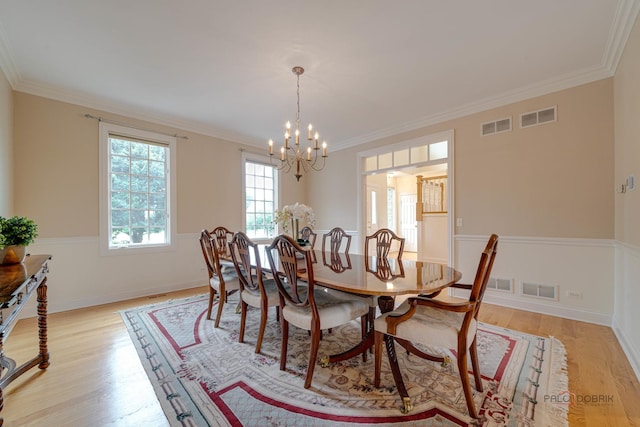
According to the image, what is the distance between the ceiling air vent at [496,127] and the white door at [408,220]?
15.8 feet

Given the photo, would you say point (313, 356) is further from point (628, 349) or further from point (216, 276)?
point (628, 349)

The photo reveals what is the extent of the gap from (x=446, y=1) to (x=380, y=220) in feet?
18.5

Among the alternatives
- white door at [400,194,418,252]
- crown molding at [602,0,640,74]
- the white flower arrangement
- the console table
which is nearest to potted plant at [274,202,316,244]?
the white flower arrangement

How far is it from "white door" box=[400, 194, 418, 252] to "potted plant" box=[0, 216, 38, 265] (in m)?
8.08

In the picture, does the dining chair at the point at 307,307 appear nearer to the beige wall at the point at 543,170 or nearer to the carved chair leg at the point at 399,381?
the carved chair leg at the point at 399,381

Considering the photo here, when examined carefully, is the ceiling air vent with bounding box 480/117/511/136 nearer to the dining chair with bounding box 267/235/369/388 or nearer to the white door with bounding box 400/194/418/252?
the dining chair with bounding box 267/235/369/388

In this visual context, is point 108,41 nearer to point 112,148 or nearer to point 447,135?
point 112,148

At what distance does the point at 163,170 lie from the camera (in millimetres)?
4074

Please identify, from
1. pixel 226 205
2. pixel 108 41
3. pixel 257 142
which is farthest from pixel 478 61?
pixel 226 205

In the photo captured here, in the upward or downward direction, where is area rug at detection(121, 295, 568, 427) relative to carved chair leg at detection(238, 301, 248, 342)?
downward

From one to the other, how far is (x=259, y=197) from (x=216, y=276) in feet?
8.55

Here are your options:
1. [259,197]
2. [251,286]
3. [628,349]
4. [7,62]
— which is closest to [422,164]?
[628,349]

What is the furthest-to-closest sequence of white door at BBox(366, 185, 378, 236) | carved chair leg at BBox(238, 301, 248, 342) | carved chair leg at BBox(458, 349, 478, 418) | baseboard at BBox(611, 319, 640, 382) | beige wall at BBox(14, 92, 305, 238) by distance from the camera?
white door at BBox(366, 185, 378, 236), beige wall at BBox(14, 92, 305, 238), carved chair leg at BBox(238, 301, 248, 342), baseboard at BBox(611, 319, 640, 382), carved chair leg at BBox(458, 349, 478, 418)

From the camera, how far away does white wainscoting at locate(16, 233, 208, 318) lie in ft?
10.4
